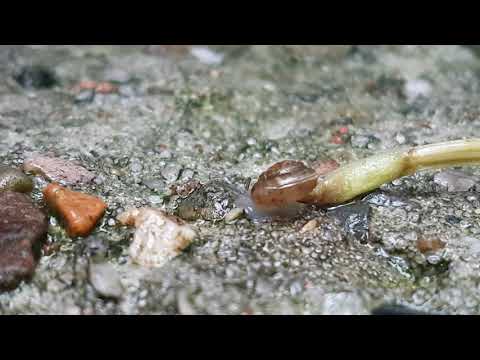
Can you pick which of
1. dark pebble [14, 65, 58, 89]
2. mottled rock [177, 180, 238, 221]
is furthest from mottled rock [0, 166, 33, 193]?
dark pebble [14, 65, 58, 89]

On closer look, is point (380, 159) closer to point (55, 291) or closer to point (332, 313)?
point (332, 313)

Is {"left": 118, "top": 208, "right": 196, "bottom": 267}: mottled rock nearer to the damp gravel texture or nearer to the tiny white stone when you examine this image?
the damp gravel texture

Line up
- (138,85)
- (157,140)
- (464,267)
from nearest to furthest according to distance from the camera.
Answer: (464,267)
(157,140)
(138,85)

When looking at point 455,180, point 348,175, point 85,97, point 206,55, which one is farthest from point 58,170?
point 455,180

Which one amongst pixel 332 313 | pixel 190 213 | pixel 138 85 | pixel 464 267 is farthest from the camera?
pixel 138 85

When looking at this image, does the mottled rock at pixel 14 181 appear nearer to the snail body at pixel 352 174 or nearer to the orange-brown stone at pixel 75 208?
the orange-brown stone at pixel 75 208

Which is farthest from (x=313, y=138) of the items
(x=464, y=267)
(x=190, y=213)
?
(x=464, y=267)

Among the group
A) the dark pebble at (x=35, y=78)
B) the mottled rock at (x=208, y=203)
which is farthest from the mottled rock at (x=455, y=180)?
the dark pebble at (x=35, y=78)
